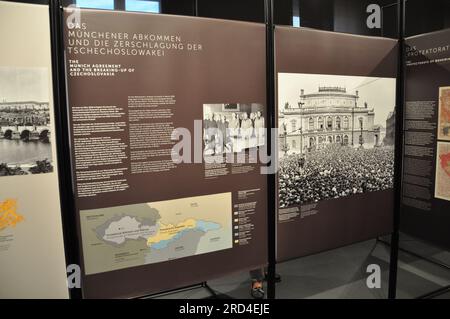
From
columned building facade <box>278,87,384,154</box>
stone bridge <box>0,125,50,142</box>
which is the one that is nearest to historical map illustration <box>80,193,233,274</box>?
stone bridge <box>0,125,50,142</box>

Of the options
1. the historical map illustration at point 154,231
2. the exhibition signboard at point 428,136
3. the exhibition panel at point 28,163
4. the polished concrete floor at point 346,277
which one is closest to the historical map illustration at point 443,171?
the exhibition signboard at point 428,136

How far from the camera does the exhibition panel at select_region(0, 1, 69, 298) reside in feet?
5.03

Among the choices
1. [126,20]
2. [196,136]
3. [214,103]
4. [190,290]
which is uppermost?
[126,20]

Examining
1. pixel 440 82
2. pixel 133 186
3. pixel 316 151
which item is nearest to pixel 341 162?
pixel 316 151

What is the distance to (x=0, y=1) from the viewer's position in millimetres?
1485

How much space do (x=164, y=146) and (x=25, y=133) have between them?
625 mm

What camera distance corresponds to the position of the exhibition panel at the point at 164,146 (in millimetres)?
1665

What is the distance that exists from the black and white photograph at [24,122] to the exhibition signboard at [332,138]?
1225mm

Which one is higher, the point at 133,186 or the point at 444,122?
the point at 444,122

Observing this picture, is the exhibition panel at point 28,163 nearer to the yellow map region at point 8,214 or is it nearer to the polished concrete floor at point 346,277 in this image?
the yellow map region at point 8,214

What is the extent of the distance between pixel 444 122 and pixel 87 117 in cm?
237

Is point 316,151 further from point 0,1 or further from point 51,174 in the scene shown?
point 0,1

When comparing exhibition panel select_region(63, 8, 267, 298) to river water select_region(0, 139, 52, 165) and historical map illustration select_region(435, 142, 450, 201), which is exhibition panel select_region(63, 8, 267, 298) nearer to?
river water select_region(0, 139, 52, 165)

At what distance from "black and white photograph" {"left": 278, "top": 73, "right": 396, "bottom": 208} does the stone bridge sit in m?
1.24
